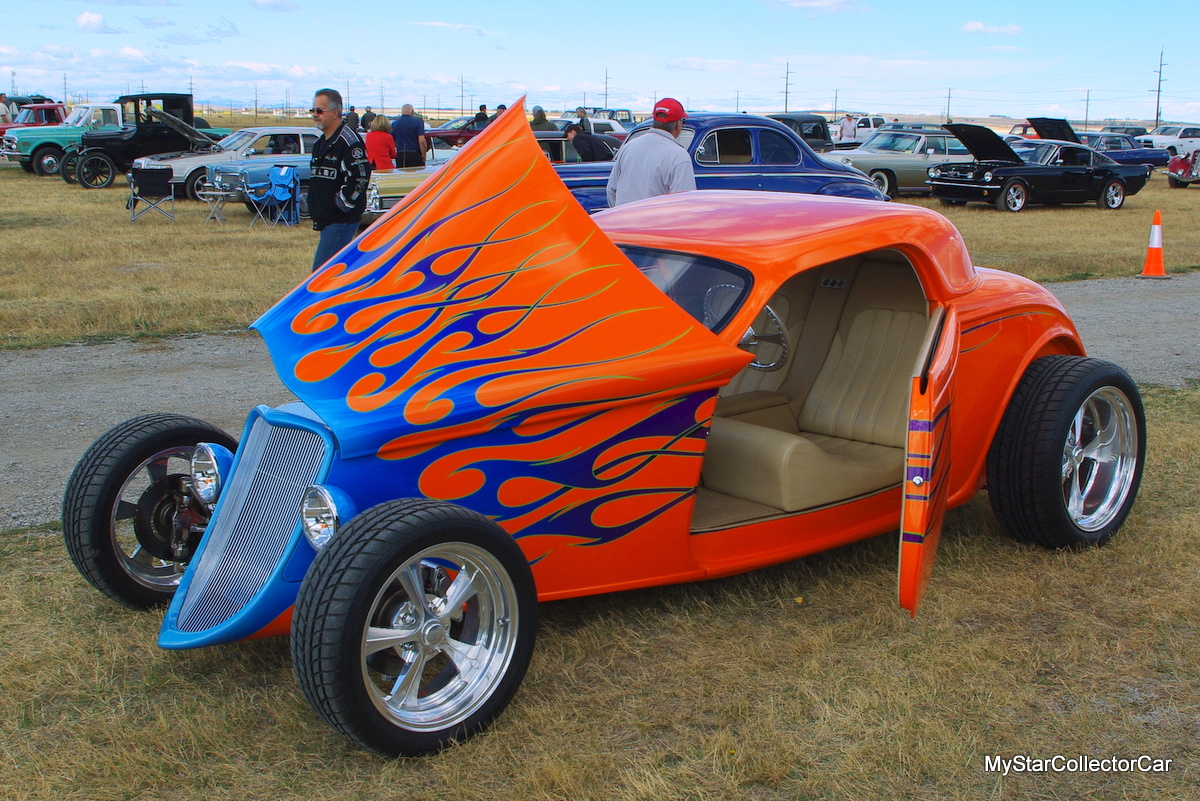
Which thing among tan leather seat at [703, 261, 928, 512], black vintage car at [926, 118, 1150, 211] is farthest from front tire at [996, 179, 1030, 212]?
tan leather seat at [703, 261, 928, 512]

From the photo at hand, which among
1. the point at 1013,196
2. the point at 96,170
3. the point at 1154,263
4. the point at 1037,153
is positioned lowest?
the point at 1154,263

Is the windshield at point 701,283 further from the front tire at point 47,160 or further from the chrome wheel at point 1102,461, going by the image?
the front tire at point 47,160

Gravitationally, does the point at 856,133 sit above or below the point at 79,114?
above

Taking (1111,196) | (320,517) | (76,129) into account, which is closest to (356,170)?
(320,517)

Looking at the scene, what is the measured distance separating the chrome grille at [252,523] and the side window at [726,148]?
10.1 meters

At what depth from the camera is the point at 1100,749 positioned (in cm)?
287

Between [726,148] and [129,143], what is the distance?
50.5 feet

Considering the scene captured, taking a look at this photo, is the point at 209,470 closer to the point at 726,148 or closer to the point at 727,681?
the point at 727,681

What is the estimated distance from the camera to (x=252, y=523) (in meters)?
3.15

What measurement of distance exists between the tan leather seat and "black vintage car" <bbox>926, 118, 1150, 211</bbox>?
50.9 feet

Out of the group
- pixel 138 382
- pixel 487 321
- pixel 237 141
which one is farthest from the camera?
pixel 237 141

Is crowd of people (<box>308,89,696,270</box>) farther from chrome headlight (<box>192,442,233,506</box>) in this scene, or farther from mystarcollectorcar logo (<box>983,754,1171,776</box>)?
mystarcollectorcar logo (<box>983,754,1171,776</box>)

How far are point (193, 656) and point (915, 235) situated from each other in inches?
115

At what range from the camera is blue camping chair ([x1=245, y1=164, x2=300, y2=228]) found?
15969mm
